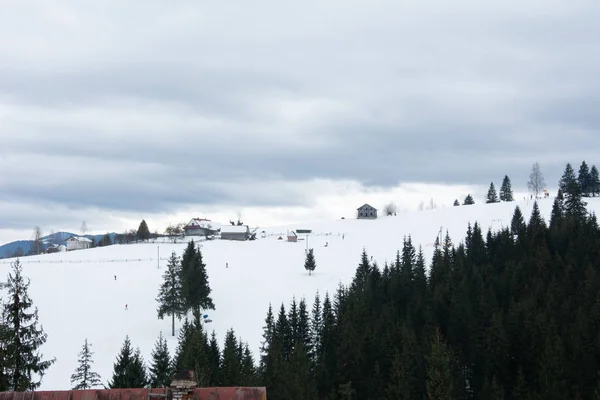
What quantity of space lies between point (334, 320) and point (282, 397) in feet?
60.3

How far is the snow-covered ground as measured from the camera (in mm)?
63781

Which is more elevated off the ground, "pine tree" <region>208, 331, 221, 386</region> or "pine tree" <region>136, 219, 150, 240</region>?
"pine tree" <region>136, 219, 150, 240</region>

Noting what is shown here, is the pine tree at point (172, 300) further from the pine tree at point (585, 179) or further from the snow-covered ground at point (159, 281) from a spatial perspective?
the pine tree at point (585, 179)

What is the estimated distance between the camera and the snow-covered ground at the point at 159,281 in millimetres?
63781

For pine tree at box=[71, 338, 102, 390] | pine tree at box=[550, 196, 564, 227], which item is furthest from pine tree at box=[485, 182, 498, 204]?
pine tree at box=[71, 338, 102, 390]

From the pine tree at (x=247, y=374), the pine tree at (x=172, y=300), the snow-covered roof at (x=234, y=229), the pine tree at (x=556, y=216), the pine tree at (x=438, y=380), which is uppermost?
the snow-covered roof at (x=234, y=229)

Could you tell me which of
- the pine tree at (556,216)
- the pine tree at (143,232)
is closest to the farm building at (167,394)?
the pine tree at (556,216)

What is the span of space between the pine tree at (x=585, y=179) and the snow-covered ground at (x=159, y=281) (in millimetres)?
14606

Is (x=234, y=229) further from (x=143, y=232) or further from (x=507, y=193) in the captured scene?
(x=507, y=193)

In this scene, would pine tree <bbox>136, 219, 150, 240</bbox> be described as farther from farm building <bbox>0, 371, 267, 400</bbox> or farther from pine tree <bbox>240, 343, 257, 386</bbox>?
farm building <bbox>0, 371, 267, 400</bbox>

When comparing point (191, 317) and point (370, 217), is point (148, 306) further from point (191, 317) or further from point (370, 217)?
point (370, 217)

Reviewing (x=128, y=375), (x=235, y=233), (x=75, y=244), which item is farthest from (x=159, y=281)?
(x=75, y=244)

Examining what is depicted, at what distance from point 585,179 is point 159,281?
130 meters

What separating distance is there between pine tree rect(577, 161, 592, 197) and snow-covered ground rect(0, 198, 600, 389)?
575 inches
